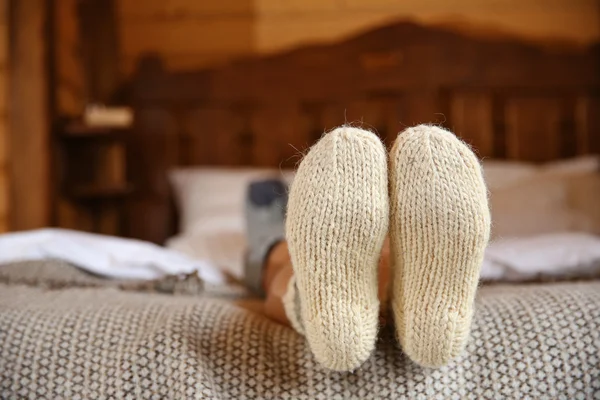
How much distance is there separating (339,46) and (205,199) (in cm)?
71

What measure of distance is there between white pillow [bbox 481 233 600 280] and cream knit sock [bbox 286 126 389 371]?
1.40ft

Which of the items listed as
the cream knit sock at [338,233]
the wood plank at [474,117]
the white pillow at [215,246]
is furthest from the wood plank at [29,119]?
the cream knit sock at [338,233]

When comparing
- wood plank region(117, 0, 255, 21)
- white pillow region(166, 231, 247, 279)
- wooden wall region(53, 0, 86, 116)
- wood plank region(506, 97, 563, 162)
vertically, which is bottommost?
white pillow region(166, 231, 247, 279)

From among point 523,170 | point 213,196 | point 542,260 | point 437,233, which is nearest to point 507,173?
point 523,170

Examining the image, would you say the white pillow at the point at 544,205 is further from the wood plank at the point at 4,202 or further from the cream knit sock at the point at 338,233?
the wood plank at the point at 4,202

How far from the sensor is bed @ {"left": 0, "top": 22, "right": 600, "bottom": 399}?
67 centimetres

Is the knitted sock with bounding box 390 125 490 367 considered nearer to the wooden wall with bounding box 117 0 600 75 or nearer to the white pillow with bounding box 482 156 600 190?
the white pillow with bounding box 482 156 600 190

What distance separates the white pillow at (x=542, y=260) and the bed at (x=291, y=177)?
0.04 ft

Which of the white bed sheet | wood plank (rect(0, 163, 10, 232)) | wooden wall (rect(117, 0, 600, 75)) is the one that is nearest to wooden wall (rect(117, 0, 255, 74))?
wooden wall (rect(117, 0, 600, 75))

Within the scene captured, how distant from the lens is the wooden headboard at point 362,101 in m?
1.98

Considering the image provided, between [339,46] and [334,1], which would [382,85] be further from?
[334,1]

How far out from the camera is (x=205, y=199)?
1.81 m

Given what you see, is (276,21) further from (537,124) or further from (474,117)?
(537,124)

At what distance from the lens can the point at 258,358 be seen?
68 cm
